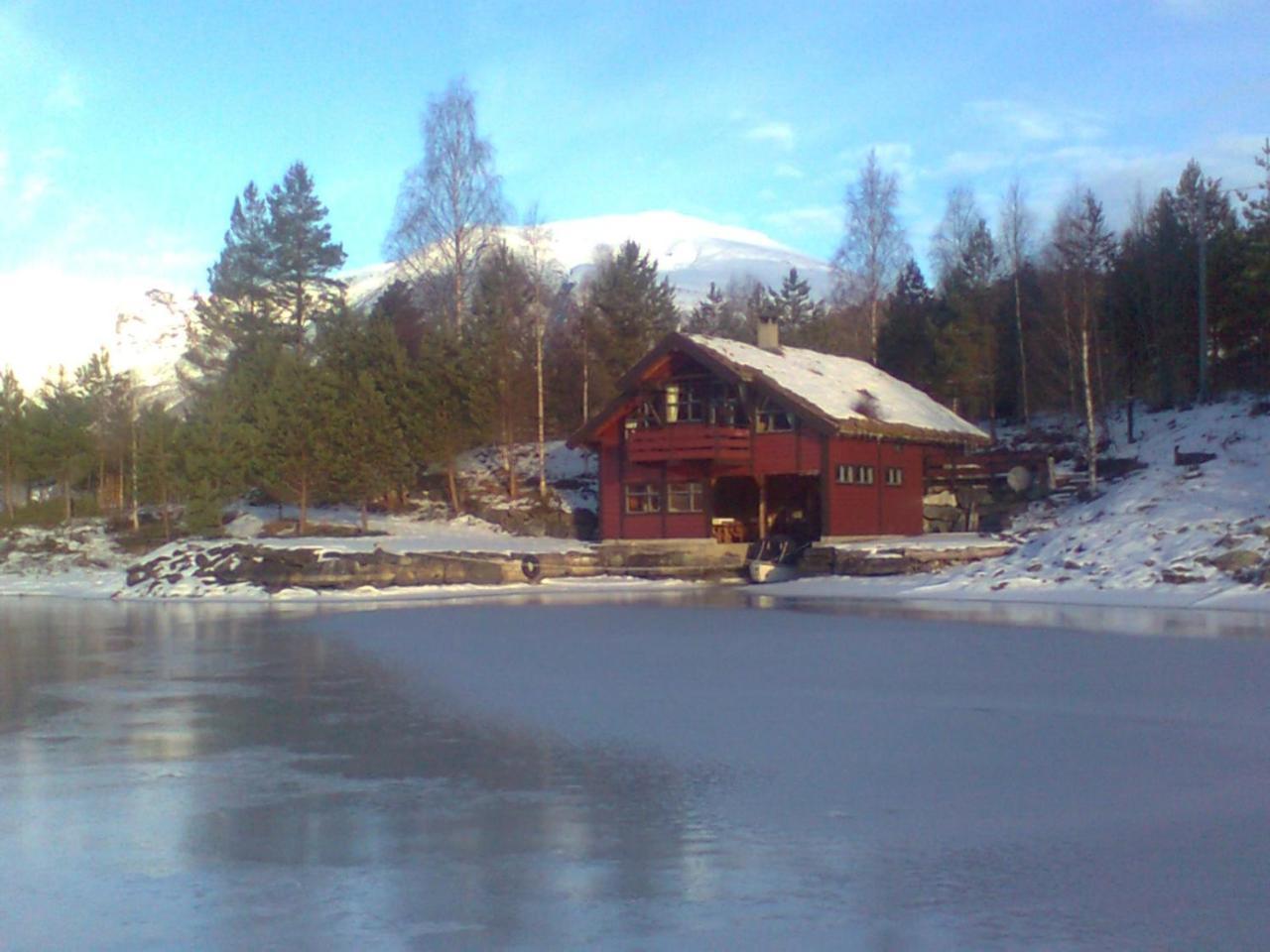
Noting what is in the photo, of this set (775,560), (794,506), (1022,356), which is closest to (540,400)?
(794,506)

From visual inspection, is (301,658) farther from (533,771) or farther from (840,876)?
(840,876)

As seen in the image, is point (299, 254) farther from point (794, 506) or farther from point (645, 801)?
point (645, 801)

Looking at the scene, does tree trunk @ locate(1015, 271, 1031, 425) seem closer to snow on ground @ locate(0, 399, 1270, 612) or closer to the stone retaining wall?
snow on ground @ locate(0, 399, 1270, 612)

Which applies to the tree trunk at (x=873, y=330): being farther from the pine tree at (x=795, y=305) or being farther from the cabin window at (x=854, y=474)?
the cabin window at (x=854, y=474)

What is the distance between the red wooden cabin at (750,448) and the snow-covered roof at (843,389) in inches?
3.0

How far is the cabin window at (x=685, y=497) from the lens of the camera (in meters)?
39.0

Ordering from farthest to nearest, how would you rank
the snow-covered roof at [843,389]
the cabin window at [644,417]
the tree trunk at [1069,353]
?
the cabin window at [644,417] < the tree trunk at [1069,353] < the snow-covered roof at [843,389]

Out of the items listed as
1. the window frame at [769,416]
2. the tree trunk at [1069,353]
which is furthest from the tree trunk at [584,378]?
the tree trunk at [1069,353]

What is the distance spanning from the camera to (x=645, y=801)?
8.13 m

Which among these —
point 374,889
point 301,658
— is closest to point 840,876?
point 374,889

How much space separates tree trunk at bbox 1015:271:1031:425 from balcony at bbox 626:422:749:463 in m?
18.1

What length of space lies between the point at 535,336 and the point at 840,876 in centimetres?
4059

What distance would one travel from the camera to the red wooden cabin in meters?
36.9

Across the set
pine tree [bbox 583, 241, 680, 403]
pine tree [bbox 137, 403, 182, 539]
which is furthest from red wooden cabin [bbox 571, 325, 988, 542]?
pine tree [bbox 137, 403, 182, 539]
